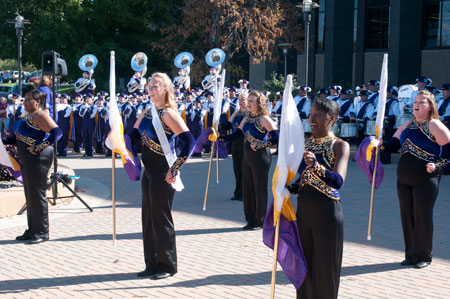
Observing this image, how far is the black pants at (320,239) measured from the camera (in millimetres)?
4797

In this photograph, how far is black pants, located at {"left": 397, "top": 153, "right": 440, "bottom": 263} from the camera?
7184mm

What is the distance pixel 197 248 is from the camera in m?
8.13

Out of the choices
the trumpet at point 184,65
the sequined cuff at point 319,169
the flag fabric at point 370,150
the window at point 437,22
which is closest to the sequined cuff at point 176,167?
the sequined cuff at point 319,169

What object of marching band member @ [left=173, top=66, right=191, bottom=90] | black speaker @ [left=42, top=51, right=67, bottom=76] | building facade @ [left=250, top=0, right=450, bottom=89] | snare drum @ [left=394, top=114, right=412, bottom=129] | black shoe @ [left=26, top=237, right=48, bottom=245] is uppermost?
building facade @ [left=250, top=0, right=450, bottom=89]

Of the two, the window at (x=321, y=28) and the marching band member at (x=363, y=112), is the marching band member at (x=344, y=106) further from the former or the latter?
the window at (x=321, y=28)

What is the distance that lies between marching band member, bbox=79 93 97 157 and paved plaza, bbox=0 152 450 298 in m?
8.97

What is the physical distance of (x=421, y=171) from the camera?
715 cm

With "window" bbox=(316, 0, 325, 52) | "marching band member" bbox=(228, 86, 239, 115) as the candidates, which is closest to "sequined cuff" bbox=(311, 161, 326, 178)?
"marching band member" bbox=(228, 86, 239, 115)

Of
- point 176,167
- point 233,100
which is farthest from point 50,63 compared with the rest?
point 233,100

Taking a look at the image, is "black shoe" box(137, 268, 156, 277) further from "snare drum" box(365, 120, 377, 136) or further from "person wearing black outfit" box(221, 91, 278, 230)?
"snare drum" box(365, 120, 377, 136)

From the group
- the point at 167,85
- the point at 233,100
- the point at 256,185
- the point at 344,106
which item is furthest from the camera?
the point at 233,100

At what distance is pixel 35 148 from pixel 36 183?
473 mm

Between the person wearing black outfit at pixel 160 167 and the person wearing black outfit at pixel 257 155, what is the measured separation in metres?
2.78

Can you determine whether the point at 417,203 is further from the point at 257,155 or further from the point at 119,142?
the point at 119,142
